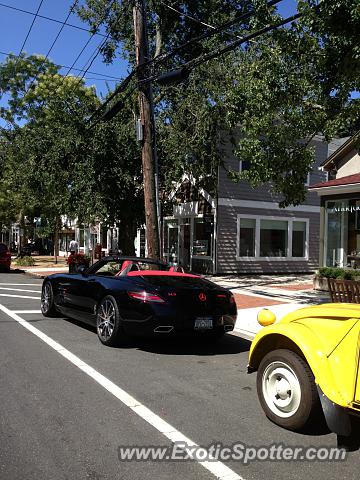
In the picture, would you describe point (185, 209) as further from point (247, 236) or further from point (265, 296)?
point (265, 296)

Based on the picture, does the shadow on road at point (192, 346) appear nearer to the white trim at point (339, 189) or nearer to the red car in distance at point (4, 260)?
the white trim at point (339, 189)

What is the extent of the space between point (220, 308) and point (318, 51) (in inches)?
202

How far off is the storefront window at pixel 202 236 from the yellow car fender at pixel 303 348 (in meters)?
16.1

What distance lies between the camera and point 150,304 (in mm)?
6758

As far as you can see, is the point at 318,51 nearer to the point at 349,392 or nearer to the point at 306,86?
the point at 306,86

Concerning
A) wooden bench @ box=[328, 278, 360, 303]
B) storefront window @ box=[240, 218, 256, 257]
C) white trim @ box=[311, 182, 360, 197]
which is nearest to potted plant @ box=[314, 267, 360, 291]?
white trim @ box=[311, 182, 360, 197]

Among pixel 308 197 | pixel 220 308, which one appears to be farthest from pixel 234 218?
pixel 220 308

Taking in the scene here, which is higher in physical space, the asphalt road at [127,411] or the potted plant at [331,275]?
the potted plant at [331,275]

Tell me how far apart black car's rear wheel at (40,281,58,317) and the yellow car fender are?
585cm

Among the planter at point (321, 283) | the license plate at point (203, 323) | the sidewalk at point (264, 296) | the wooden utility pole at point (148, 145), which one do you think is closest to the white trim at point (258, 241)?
the sidewalk at point (264, 296)

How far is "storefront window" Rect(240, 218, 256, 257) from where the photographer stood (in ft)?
70.7

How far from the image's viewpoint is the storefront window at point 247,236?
21.6m

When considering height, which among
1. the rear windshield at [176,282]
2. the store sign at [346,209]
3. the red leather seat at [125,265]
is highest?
the store sign at [346,209]

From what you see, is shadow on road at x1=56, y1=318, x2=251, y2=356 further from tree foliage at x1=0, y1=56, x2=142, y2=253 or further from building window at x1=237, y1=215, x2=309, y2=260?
building window at x1=237, y1=215, x2=309, y2=260
